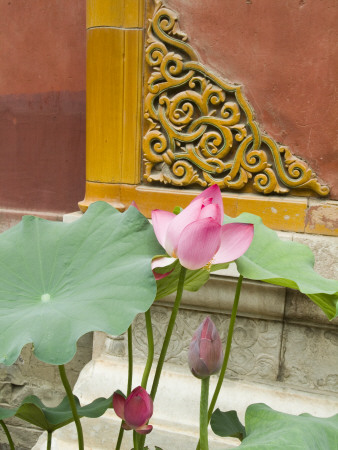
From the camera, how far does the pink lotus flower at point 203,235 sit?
0.56 metres

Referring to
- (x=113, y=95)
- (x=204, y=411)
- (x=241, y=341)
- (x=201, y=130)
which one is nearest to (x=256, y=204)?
(x=201, y=130)

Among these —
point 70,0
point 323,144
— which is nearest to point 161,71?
point 323,144

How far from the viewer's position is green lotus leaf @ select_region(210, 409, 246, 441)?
0.77 m

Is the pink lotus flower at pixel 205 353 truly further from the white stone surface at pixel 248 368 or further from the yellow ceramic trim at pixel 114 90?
the yellow ceramic trim at pixel 114 90

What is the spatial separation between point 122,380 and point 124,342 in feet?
0.44

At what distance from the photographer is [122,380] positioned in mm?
1493

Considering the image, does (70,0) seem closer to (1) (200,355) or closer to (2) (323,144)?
(2) (323,144)

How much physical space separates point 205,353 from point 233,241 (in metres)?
0.14

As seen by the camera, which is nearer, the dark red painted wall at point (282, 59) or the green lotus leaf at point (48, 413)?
the green lotus leaf at point (48, 413)

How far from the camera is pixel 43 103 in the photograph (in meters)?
2.03

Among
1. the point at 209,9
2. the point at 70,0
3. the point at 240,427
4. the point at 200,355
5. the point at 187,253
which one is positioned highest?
the point at 70,0

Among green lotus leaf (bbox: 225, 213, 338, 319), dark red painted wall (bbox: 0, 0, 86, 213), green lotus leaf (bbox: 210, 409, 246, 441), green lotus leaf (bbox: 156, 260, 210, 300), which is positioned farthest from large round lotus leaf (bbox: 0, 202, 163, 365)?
dark red painted wall (bbox: 0, 0, 86, 213)

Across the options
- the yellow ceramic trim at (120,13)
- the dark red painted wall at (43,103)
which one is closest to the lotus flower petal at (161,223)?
the yellow ceramic trim at (120,13)

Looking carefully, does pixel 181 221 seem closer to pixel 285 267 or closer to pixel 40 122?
pixel 285 267
